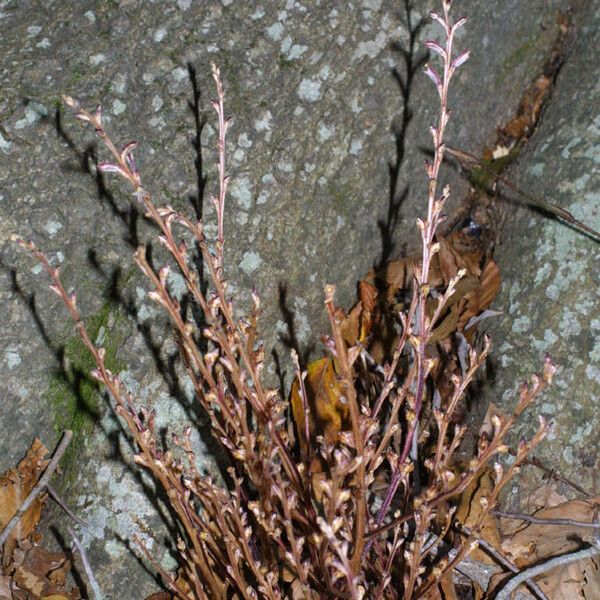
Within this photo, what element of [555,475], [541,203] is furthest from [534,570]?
[541,203]

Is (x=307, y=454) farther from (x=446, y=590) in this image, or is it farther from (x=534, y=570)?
(x=534, y=570)

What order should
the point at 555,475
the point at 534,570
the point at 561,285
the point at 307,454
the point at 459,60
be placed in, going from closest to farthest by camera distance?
the point at 459,60 < the point at 534,570 < the point at 307,454 < the point at 555,475 < the point at 561,285

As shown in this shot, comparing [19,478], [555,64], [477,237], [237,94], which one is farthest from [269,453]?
[555,64]

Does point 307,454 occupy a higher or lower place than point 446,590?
higher

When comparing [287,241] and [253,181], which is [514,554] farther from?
[253,181]

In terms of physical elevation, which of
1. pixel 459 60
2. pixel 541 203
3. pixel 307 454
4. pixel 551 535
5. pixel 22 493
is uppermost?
pixel 459 60

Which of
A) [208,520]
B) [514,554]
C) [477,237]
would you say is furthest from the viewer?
[477,237]
